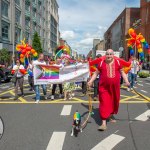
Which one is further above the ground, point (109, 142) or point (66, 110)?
point (66, 110)

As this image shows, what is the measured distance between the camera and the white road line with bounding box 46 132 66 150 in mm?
4809

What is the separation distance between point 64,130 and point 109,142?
1195mm

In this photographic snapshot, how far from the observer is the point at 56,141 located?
203 inches

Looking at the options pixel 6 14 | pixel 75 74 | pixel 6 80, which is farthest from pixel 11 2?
pixel 75 74

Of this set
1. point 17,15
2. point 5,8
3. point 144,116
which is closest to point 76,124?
point 144,116

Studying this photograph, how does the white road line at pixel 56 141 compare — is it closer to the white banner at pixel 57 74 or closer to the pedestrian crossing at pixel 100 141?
the pedestrian crossing at pixel 100 141

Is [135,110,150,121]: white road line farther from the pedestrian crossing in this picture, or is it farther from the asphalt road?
the pedestrian crossing

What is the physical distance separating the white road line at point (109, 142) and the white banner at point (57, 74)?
511 cm

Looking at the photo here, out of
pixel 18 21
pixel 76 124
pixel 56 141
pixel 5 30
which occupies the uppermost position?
pixel 18 21

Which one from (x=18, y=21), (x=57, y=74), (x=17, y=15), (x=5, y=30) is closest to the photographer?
(x=57, y=74)

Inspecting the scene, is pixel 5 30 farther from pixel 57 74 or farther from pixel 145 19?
pixel 145 19

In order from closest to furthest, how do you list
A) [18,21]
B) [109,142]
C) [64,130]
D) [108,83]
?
1. [109,142]
2. [64,130]
3. [108,83]
4. [18,21]

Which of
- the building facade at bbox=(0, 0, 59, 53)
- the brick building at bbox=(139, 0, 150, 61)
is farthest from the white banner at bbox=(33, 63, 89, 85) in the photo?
the brick building at bbox=(139, 0, 150, 61)

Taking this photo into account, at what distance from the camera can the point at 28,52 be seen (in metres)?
13.0
